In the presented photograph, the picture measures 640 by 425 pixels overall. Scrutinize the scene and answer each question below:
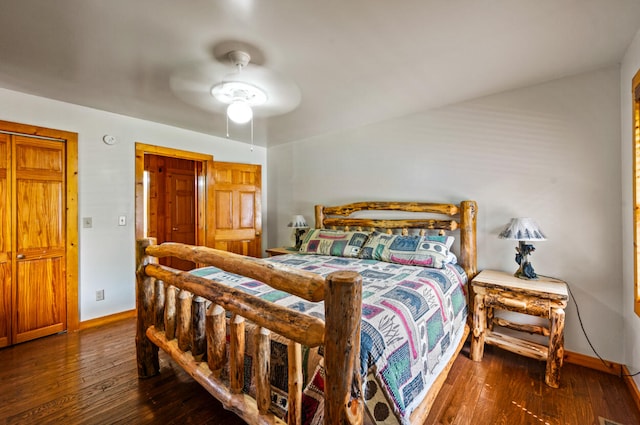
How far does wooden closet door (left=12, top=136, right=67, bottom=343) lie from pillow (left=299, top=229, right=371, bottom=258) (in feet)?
8.22

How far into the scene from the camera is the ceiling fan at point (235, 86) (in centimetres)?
209

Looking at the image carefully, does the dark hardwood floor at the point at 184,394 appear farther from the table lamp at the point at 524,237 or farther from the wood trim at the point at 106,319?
the table lamp at the point at 524,237

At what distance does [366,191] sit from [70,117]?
3.28 metres

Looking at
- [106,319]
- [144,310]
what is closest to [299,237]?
[144,310]

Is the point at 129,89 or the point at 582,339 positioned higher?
the point at 129,89

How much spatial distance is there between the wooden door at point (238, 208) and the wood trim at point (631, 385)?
4.00 metres

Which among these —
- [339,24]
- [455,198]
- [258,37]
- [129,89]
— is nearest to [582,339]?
[455,198]

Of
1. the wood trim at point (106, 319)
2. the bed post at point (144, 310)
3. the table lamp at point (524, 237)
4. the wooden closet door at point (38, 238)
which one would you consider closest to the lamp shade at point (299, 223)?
the bed post at point (144, 310)

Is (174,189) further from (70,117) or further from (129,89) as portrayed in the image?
(129,89)

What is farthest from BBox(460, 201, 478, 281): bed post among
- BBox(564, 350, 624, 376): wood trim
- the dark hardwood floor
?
BBox(564, 350, 624, 376): wood trim

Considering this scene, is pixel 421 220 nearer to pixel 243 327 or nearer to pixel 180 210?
pixel 243 327

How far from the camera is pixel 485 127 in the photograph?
2.68 meters

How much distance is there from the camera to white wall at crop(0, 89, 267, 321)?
2.86 m

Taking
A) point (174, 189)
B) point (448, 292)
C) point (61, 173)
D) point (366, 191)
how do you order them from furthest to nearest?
point (174, 189) → point (366, 191) → point (61, 173) → point (448, 292)
